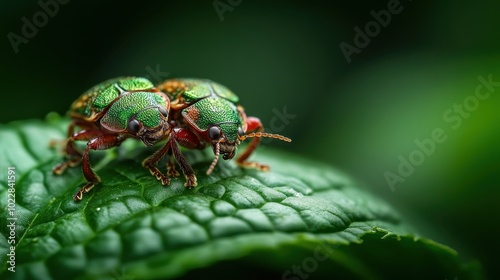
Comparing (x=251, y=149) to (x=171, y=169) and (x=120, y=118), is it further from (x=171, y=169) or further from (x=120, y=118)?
(x=120, y=118)

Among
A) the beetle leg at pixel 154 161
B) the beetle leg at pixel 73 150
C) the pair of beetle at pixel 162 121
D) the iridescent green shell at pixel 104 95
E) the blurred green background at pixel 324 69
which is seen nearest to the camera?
the beetle leg at pixel 154 161

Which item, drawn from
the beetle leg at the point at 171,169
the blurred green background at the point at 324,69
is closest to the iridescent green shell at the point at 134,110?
the beetle leg at the point at 171,169

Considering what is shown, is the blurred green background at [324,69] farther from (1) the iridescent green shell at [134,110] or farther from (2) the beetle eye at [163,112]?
(2) the beetle eye at [163,112]

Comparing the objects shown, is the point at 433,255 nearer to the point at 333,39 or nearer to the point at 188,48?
the point at 333,39

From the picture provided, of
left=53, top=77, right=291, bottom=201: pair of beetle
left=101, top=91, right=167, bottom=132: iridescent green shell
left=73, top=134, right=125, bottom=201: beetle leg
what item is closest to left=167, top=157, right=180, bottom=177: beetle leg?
left=53, top=77, right=291, bottom=201: pair of beetle

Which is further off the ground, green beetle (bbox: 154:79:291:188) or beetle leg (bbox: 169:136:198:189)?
green beetle (bbox: 154:79:291:188)

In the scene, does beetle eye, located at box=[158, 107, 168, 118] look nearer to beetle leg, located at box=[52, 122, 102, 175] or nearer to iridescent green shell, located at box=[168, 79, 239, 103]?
iridescent green shell, located at box=[168, 79, 239, 103]
